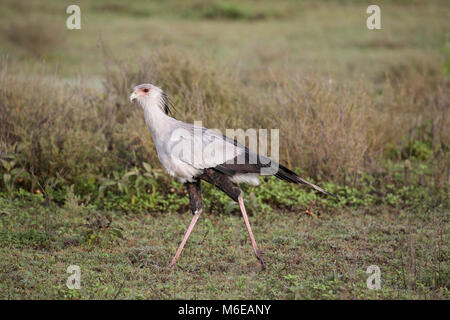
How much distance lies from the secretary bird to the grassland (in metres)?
0.52

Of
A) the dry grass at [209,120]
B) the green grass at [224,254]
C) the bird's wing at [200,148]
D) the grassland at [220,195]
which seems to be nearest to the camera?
the green grass at [224,254]

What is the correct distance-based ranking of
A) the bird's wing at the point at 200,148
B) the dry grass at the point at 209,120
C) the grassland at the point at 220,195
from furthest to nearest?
the dry grass at the point at 209,120, the bird's wing at the point at 200,148, the grassland at the point at 220,195

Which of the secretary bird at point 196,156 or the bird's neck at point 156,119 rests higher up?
the bird's neck at point 156,119

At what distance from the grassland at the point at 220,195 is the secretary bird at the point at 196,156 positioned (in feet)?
1.69

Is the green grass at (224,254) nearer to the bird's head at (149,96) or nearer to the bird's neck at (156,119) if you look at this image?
the bird's neck at (156,119)

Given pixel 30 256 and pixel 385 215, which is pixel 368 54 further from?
pixel 30 256

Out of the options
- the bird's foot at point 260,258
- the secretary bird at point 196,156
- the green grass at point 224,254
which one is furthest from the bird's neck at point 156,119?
the bird's foot at point 260,258

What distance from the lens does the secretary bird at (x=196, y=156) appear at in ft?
14.1

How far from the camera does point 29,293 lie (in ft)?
12.6

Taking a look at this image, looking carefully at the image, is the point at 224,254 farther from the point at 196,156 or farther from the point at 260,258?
the point at 196,156

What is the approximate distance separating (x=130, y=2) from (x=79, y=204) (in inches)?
550

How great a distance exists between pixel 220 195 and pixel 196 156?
5.44 feet

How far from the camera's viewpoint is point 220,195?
5.90 metres

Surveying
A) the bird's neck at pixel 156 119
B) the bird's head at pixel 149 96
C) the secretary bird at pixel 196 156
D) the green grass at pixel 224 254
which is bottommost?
the green grass at pixel 224 254
